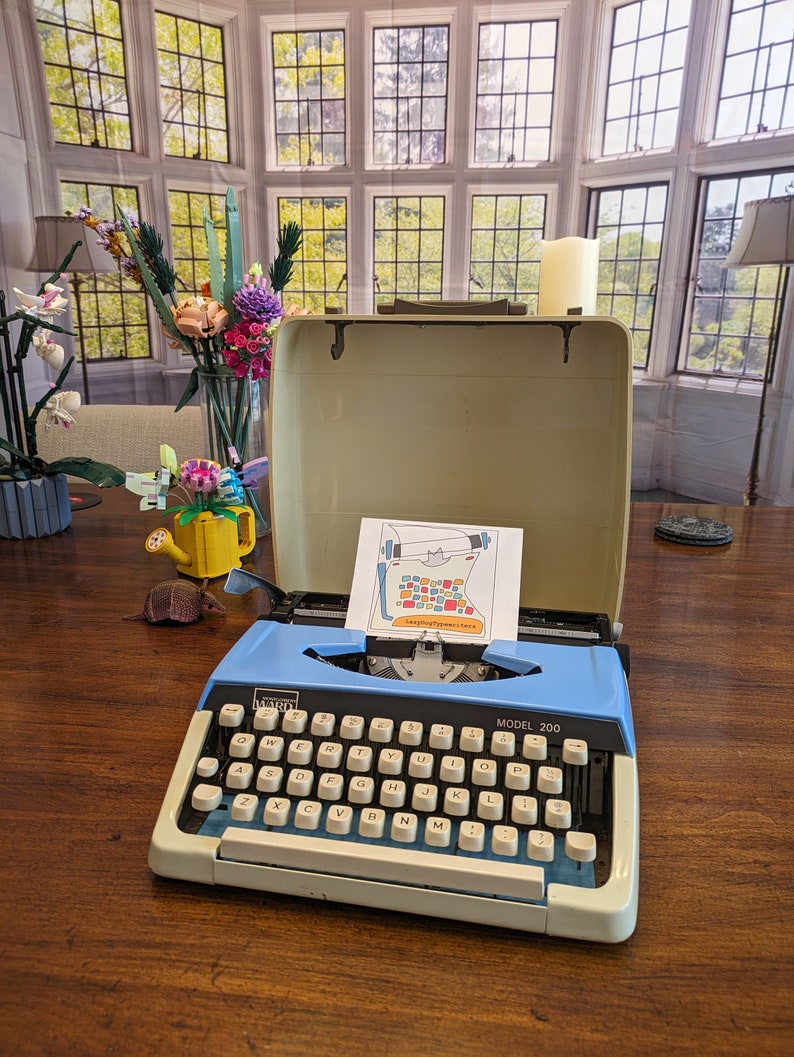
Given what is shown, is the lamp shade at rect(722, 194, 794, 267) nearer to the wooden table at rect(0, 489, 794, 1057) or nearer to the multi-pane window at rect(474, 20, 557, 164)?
the multi-pane window at rect(474, 20, 557, 164)

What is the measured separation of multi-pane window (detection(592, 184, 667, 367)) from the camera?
3.80 m

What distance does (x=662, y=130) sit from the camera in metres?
3.69

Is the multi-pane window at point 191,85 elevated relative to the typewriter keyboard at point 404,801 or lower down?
elevated

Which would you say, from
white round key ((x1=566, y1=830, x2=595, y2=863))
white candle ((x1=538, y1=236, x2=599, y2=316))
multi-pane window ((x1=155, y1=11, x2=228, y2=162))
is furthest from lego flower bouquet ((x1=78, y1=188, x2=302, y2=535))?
multi-pane window ((x1=155, y1=11, x2=228, y2=162))

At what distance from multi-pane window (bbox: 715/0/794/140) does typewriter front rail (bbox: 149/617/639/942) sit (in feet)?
12.7

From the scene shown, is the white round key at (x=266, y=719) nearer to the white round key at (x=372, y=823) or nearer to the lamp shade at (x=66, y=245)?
the white round key at (x=372, y=823)

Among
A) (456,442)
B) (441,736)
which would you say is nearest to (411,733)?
(441,736)

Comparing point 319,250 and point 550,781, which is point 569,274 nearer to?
point 550,781

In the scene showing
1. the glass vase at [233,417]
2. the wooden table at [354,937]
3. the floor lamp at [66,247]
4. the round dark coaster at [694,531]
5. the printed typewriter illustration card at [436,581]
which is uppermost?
the floor lamp at [66,247]

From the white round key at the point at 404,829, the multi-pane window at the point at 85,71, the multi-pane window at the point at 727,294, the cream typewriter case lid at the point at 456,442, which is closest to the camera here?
the white round key at the point at 404,829

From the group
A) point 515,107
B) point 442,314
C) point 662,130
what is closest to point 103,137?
point 515,107

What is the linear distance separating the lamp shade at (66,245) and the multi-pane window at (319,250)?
0.91 meters

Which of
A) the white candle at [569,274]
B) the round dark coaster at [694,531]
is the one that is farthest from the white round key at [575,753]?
the round dark coaster at [694,531]

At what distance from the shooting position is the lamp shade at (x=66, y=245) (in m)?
3.39
